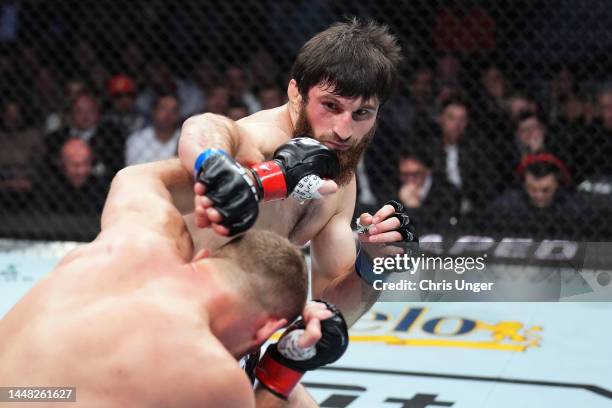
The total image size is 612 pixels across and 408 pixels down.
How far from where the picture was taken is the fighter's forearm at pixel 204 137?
195cm

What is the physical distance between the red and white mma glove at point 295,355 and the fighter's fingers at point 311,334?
20mm

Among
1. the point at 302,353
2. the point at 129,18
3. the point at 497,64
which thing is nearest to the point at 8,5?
the point at 129,18

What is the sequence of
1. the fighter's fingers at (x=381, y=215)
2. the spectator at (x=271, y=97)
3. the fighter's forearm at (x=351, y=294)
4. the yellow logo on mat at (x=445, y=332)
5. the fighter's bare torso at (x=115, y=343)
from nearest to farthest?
the fighter's bare torso at (x=115, y=343) < the fighter's fingers at (x=381, y=215) < the fighter's forearm at (x=351, y=294) < the yellow logo on mat at (x=445, y=332) < the spectator at (x=271, y=97)

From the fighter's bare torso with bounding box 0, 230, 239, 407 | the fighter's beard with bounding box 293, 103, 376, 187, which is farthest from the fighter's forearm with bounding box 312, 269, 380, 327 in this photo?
the fighter's bare torso with bounding box 0, 230, 239, 407

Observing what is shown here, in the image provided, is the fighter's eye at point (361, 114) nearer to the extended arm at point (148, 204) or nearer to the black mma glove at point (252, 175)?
the black mma glove at point (252, 175)

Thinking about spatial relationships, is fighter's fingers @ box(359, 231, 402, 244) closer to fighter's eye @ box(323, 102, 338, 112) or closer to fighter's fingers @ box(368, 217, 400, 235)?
fighter's fingers @ box(368, 217, 400, 235)

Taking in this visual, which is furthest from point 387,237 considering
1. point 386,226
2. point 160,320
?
point 160,320

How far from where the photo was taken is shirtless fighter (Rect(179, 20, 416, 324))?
1960 mm

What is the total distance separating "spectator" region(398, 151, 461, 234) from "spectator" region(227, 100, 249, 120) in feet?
2.55

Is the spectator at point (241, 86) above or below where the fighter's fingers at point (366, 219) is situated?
below

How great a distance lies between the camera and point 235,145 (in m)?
2.13

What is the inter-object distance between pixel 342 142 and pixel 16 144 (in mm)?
2933

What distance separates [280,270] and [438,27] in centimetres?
310

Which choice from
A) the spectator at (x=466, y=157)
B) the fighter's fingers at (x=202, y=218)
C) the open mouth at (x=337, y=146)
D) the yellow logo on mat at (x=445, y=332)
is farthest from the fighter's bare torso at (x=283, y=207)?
the spectator at (x=466, y=157)
